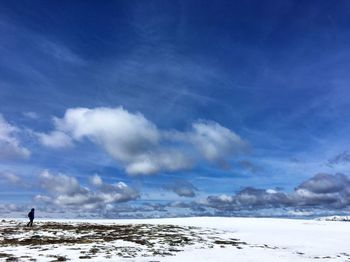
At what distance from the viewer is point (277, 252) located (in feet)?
107

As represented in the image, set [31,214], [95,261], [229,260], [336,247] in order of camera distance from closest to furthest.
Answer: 1. [95,261]
2. [229,260]
3. [336,247]
4. [31,214]

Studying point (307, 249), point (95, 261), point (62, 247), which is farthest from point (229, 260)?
point (62, 247)

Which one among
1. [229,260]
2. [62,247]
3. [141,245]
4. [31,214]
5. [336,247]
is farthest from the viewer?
[31,214]

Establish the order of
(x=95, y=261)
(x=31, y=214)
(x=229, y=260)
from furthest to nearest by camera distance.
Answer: (x=31, y=214) < (x=229, y=260) < (x=95, y=261)

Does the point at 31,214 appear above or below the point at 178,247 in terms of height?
above

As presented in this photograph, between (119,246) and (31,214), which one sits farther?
(31,214)

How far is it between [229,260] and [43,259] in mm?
13829

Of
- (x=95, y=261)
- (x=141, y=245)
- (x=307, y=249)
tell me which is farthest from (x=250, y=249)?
(x=95, y=261)

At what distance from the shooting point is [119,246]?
3319 cm

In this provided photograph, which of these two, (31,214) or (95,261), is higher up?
(31,214)

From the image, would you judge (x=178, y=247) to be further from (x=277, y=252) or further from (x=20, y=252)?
(x=20, y=252)

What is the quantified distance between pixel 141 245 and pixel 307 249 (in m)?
16.6

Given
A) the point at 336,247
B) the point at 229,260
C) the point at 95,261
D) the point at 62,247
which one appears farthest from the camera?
the point at 336,247

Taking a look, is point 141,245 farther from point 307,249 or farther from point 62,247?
point 307,249
